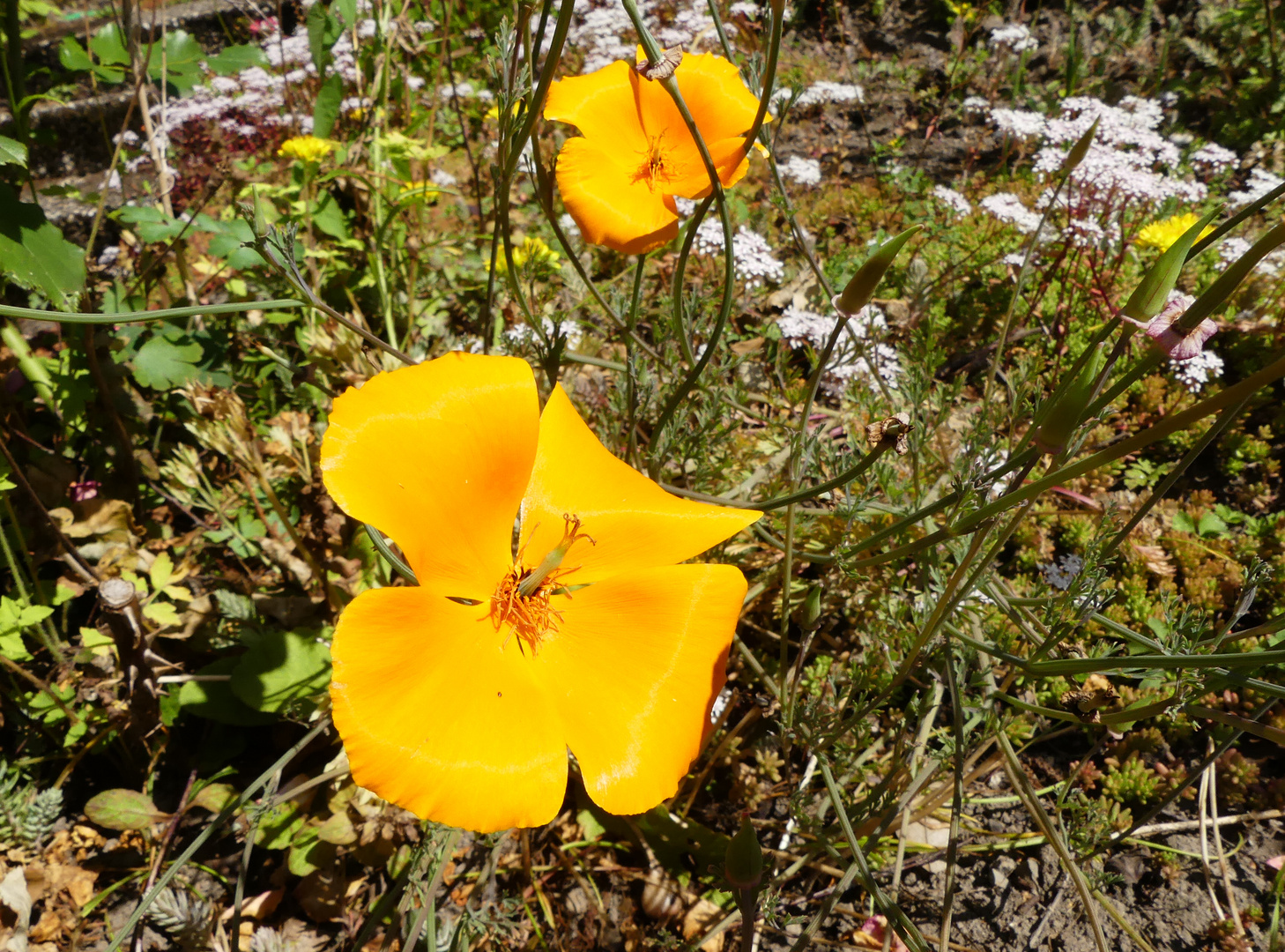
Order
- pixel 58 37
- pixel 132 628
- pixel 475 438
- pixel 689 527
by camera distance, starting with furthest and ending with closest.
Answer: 1. pixel 58 37
2. pixel 132 628
3. pixel 689 527
4. pixel 475 438

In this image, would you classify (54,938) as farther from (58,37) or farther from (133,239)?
(58,37)

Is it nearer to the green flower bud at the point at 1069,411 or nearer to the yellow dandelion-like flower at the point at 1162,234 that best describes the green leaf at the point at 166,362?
the green flower bud at the point at 1069,411

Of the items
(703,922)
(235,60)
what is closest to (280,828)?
(703,922)

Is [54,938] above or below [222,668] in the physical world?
below

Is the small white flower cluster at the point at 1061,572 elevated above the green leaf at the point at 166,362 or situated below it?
below

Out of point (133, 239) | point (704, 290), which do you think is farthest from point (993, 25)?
point (133, 239)

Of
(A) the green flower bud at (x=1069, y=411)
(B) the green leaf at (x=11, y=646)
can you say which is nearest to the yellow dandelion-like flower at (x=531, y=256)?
(B) the green leaf at (x=11, y=646)

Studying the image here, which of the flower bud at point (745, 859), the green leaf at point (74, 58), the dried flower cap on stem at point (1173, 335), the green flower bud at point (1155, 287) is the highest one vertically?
the green flower bud at point (1155, 287)

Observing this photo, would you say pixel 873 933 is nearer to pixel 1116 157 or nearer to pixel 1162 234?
pixel 1162 234
